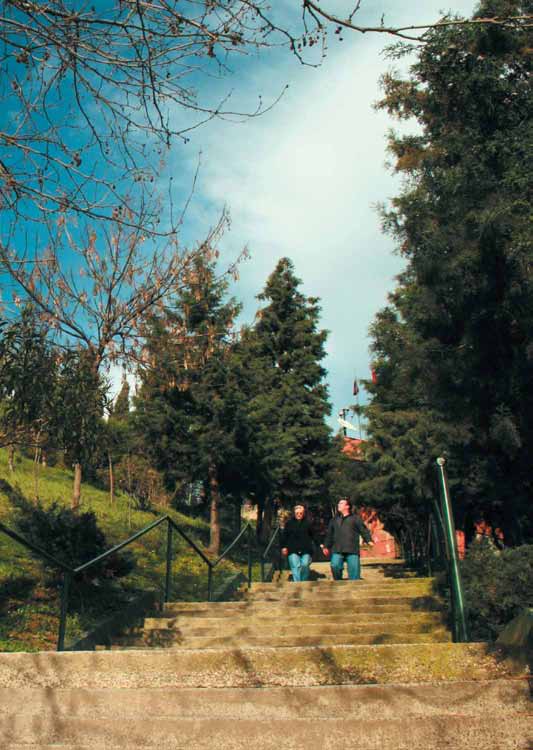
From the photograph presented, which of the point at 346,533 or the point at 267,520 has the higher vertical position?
the point at 267,520

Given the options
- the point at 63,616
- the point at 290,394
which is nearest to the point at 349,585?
the point at 63,616

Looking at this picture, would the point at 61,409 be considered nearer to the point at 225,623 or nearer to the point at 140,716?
the point at 225,623

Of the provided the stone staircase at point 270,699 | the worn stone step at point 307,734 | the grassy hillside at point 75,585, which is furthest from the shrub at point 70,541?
the worn stone step at point 307,734

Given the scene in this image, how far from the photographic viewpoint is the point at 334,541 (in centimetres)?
994

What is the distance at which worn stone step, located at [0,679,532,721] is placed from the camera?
9.48 feet

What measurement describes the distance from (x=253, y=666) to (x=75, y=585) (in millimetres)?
4663

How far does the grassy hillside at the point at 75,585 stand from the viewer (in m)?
6.49

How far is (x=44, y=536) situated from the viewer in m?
7.43

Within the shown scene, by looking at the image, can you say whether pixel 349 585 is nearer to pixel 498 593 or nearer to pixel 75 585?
pixel 498 593

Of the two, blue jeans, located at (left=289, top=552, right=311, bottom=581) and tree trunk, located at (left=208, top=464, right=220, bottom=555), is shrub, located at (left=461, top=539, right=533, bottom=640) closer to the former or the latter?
blue jeans, located at (left=289, top=552, right=311, bottom=581)

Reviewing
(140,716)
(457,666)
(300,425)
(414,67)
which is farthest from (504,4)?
(300,425)

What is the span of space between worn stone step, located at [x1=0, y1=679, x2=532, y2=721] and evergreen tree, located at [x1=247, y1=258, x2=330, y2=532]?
67.1 feet

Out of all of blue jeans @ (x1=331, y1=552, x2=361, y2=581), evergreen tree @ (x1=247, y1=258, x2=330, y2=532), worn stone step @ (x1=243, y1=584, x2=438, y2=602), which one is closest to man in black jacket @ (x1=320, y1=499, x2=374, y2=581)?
blue jeans @ (x1=331, y1=552, x2=361, y2=581)

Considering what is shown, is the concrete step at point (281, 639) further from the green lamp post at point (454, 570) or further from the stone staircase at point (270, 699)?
the stone staircase at point (270, 699)
